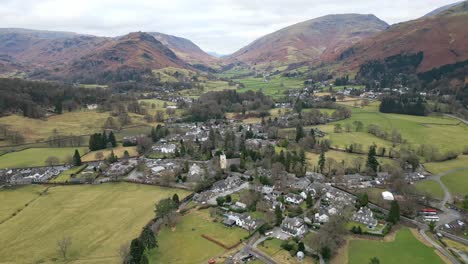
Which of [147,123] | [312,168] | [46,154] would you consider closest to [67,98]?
[147,123]

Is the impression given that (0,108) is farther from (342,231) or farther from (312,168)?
(342,231)

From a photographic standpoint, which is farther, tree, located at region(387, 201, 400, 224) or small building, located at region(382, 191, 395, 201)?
small building, located at region(382, 191, 395, 201)

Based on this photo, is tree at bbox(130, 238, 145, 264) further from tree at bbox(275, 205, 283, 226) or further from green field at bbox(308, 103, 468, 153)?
green field at bbox(308, 103, 468, 153)

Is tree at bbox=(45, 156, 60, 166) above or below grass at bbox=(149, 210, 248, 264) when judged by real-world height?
above

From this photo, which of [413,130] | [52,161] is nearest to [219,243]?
[52,161]

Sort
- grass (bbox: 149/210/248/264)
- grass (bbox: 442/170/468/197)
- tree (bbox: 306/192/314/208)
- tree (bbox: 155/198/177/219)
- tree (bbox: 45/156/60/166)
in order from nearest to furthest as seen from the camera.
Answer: grass (bbox: 149/210/248/264)
tree (bbox: 155/198/177/219)
tree (bbox: 306/192/314/208)
grass (bbox: 442/170/468/197)
tree (bbox: 45/156/60/166)

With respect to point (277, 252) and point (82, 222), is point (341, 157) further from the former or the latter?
point (82, 222)

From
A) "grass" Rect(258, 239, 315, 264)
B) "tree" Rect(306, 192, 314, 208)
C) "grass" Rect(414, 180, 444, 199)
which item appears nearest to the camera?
"grass" Rect(258, 239, 315, 264)

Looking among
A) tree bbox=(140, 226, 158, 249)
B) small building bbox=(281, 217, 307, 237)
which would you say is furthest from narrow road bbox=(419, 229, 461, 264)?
tree bbox=(140, 226, 158, 249)

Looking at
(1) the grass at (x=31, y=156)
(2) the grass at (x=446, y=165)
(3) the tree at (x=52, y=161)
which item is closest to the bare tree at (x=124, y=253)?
(3) the tree at (x=52, y=161)
